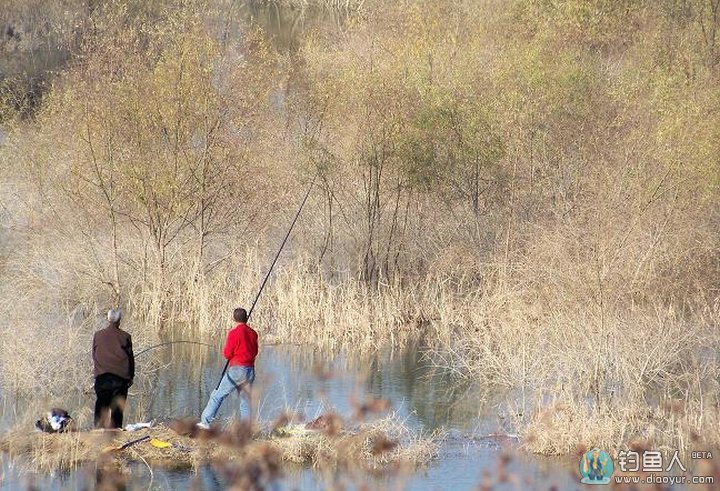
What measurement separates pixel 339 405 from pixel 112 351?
14.1 ft

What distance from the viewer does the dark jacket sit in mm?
15031

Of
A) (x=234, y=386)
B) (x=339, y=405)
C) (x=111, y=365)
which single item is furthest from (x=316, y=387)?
(x=111, y=365)

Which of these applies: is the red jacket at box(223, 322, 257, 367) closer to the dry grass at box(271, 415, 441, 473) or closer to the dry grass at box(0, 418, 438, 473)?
the dry grass at box(0, 418, 438, 473)

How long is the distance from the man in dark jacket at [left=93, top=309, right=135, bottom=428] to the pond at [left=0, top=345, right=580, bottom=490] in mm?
997

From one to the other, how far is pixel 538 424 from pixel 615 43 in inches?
839

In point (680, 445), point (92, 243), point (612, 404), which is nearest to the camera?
point (680, 445)

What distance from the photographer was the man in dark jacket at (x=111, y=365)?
15039 mm

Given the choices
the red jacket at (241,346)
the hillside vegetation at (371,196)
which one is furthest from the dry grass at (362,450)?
the hillside vegetation at (371,196)

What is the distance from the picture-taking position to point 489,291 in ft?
78.1

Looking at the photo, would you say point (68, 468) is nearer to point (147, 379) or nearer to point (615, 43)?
point (147, 379)

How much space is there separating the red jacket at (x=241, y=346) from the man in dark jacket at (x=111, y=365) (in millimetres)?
1064

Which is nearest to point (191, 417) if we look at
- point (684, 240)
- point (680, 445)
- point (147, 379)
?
point (147, 379)

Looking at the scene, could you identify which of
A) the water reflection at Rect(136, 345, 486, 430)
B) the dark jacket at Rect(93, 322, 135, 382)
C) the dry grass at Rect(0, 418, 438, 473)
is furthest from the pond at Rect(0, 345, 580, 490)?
the dark jacket at Rect(93, 322, 135, 382)

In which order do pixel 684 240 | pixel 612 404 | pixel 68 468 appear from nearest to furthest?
pixel 68 468 → pixel 612 404 → pixel 684 240
